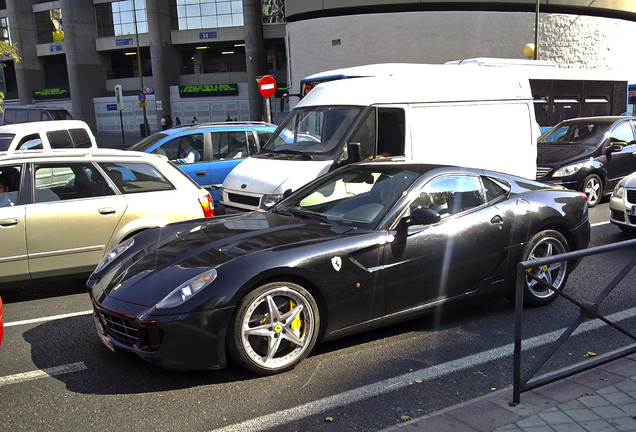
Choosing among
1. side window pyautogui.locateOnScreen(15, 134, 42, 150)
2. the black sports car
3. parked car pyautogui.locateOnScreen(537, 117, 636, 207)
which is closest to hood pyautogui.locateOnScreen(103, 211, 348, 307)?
the black sports car

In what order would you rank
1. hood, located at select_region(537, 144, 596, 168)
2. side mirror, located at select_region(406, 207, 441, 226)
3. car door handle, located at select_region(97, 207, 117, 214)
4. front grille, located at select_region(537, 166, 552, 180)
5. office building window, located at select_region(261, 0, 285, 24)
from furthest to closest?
office building window, located at select_region(261, 0, 285, 24) → hood, located at select_region(537, 144, 596, 168) → front grille, located at select_region(537, 166, 552, 180) → car door handle, located at select_region(97, 207, 117, 214) → side mirror, located at select_region(406, 207, 441, 226)

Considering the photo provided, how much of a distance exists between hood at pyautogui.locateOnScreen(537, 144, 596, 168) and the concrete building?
922 inches

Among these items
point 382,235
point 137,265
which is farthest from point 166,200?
point 382,235

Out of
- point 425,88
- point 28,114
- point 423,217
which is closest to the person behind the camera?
point 423,217

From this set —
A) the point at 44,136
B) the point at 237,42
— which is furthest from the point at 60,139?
the point at 237,42

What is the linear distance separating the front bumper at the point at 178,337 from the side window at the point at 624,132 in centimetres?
1073

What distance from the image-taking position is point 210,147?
35.6ft

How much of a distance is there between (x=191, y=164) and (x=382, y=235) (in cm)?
678

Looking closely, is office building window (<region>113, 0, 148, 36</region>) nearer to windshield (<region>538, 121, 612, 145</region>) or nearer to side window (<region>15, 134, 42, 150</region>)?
side window (<region>15, 134, 42, 150</region>)

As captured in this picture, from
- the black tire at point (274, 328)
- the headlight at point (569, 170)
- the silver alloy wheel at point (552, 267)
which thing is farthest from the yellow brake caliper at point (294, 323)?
the headlight at point (569, 170)

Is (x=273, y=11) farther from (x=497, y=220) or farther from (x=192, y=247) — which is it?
(x=192, y=247)

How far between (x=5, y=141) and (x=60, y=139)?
1035mm

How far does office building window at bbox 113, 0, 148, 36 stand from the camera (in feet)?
163

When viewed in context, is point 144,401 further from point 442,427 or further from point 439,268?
point 439,268
